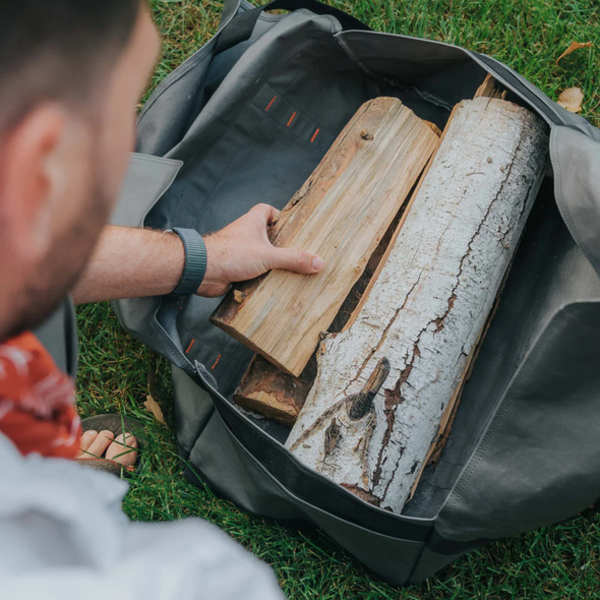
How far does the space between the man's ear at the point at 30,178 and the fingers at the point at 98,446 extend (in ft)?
4.74

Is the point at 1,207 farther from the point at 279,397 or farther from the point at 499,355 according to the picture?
the point at 499,355

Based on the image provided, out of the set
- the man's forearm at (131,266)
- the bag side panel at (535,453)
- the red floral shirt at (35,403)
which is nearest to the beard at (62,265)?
the red floral shirt at (35,403)

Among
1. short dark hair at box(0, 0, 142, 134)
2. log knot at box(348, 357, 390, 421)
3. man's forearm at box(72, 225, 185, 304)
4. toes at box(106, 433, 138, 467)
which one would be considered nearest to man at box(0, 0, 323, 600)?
short dark hair at box(0, 0, 142, 134)

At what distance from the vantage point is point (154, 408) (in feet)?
6.20

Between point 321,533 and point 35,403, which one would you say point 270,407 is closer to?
point 321,533

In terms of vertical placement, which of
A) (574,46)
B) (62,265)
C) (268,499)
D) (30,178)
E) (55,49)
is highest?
(574,46)

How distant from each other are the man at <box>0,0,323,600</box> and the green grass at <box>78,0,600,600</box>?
1.12m

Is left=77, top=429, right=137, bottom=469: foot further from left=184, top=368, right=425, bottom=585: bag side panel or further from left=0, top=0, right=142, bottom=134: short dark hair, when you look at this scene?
left=0, top=0, right=142, bottom=134: short dark hair

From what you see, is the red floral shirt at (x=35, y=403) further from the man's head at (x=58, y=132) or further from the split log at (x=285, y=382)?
the split log at (x=285, y=382)

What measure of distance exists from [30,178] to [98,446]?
151 centimetres

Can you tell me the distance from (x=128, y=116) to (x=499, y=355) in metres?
1.40

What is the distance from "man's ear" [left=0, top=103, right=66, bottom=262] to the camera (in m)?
0.49

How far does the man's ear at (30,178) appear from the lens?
488mm

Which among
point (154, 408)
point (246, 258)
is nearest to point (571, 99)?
point (246, 258)
